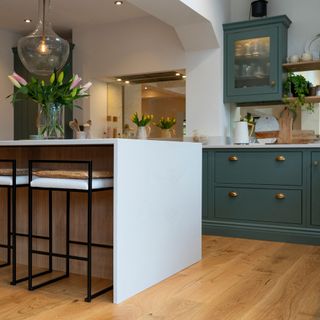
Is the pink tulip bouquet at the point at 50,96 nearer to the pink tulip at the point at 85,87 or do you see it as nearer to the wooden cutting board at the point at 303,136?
the pink tulip at the point at 85,87

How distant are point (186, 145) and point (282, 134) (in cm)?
170

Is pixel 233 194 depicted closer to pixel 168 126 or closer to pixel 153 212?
pixel 168 126

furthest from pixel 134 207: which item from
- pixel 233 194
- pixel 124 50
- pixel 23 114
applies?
pixel 23 114

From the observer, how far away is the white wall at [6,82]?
18.9ft

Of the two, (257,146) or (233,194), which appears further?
(233,194)

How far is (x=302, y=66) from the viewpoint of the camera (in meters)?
4.29

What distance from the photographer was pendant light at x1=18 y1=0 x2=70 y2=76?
Result: 3500mm

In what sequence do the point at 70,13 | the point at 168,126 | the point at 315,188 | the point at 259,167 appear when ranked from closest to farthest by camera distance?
the point at 315,188, the point at 259,167, the point at 70,13, the point at 168,126

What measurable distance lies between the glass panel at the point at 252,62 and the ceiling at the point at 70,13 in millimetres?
1282

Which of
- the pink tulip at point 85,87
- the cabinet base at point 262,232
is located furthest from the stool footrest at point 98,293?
the cabinet base at point 262,232

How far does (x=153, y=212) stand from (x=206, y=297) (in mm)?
556

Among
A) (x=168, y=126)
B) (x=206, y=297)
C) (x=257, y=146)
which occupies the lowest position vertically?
(x=206, y=297)

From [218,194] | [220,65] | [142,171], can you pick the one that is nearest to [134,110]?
[220,65]

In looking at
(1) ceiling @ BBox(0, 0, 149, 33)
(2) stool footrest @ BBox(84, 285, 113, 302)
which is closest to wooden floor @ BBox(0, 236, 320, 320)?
(2) stool footrest @ BBox(84, 285, 113, 302)
